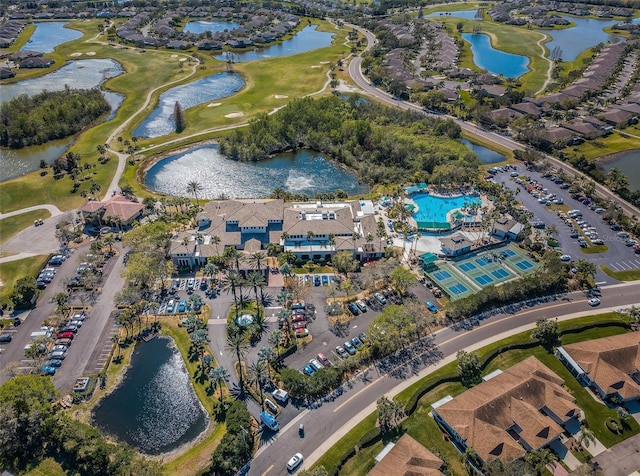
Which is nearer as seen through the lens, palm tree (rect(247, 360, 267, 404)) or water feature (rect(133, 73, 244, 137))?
palm tree (rect(247, 360, 267, 404))

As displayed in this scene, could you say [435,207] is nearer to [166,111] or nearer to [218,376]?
[218,376]

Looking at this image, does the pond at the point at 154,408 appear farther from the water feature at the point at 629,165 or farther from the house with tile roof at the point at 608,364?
the water feature at the point at 629,165

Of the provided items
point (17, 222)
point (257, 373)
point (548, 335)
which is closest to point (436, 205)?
point (548, 335)

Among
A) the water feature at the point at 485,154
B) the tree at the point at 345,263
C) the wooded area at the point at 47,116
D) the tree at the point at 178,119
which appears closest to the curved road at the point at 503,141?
the water feature at the point at 485,154

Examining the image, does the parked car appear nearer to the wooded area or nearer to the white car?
the white car

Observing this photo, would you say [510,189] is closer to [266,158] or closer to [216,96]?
[266,158]

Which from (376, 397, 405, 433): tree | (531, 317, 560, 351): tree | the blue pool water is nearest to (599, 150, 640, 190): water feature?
the blue pool water
